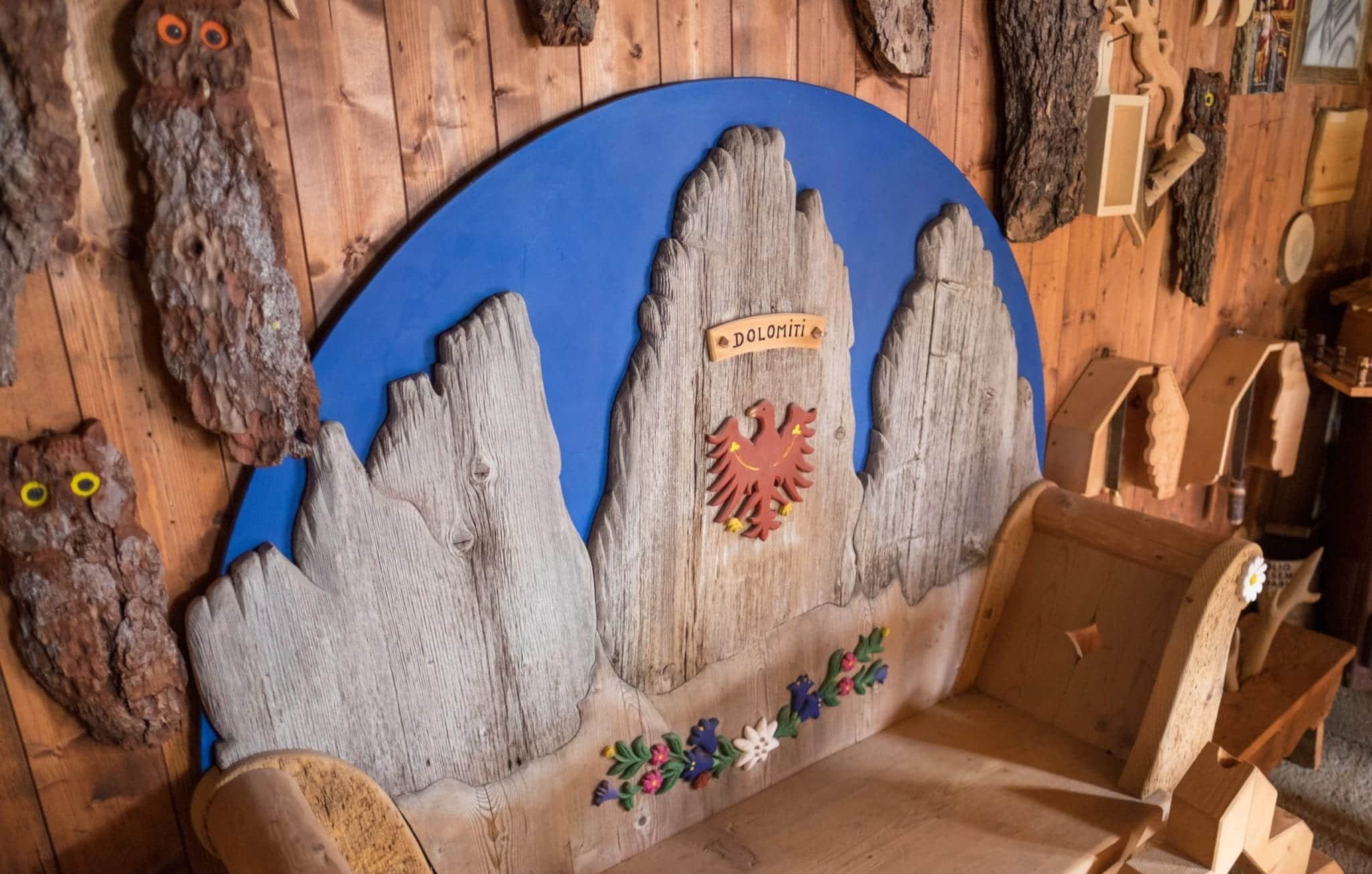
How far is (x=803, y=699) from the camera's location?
1.47 meters

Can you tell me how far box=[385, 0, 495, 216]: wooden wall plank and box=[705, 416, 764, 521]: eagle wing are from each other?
0.47m

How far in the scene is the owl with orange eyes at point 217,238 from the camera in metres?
0.84

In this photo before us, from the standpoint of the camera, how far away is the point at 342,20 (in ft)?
3.09

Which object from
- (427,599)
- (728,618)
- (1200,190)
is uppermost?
(1200,190)

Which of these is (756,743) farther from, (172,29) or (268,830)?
(172,29)

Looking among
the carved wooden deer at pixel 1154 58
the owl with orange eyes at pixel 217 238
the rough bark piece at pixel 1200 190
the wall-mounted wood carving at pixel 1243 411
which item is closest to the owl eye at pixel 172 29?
the owl with orange eyes at pixel 217 238

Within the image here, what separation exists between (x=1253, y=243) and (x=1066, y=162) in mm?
798

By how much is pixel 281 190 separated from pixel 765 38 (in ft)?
2.11

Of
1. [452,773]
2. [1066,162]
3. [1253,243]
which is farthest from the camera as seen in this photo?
[1253,243]

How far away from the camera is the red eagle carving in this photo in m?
Result: 1.29

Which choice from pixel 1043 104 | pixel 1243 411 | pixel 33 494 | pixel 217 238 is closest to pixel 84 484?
pixel 33 494

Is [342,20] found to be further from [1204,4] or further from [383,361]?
[1204,4]

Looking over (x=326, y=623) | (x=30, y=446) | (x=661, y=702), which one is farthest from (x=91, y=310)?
(x=661, y=702)

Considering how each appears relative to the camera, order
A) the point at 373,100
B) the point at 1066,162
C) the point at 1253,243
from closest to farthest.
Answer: the point at 373,100 → the point at 1066,162 → the point at 1253,243
